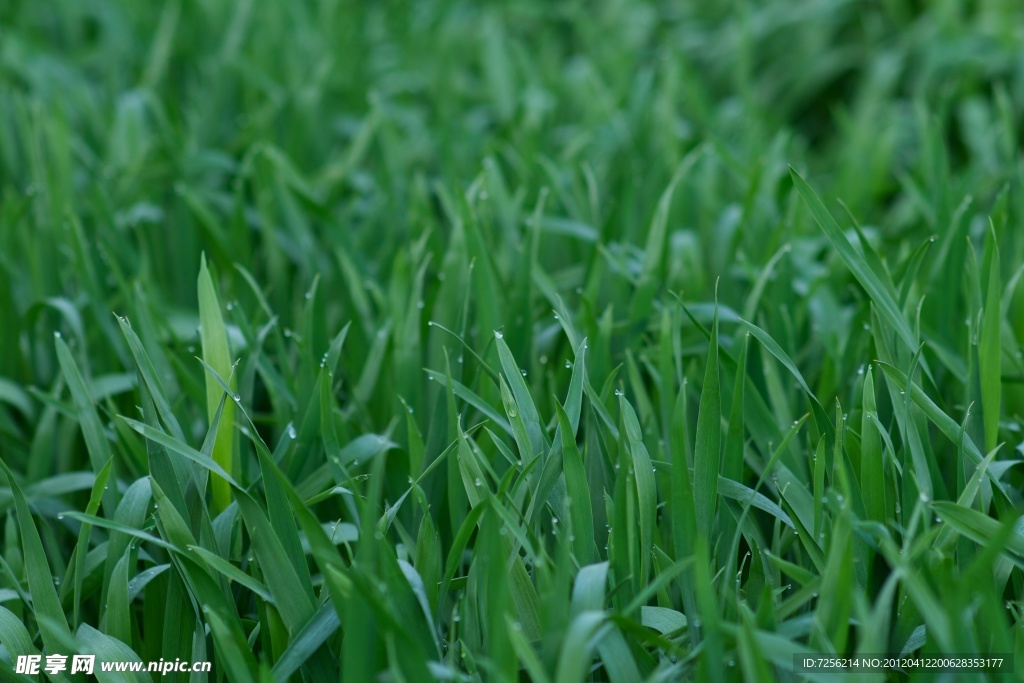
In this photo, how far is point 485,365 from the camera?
1009 millimetres

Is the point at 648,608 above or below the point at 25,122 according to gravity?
below

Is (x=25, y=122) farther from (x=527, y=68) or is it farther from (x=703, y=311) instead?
(x=703, y=311)

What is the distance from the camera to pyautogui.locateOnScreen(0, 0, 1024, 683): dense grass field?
32.9 inches

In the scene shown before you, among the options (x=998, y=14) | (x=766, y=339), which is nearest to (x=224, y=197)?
(x=766, y=339)

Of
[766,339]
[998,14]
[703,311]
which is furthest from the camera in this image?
[998,14]

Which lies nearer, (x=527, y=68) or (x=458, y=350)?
(x=458, y=350)

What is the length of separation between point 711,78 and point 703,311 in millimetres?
1342

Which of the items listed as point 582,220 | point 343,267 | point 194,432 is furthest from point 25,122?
point 582,220

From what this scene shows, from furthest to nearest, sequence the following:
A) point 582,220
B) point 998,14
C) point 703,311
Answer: point 998,14, point 582,220, point 703,311

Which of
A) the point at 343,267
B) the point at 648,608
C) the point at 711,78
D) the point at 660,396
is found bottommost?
the point at 648,608

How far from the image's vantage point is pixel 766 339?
99 cm

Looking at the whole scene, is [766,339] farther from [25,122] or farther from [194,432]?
[25,122]

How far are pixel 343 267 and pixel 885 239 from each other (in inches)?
35.0

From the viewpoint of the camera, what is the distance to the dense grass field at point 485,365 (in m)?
0.83
